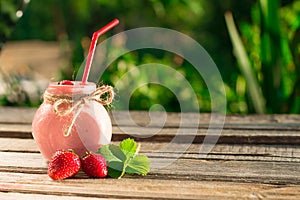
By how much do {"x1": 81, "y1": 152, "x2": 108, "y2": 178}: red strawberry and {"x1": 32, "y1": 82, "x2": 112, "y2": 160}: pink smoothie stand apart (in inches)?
3.5

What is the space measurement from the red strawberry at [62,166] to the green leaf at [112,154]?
0.08 metres

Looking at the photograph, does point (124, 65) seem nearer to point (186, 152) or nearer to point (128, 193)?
point (186, 152)

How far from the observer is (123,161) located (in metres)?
1.49

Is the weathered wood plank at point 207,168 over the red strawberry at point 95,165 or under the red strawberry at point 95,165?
under

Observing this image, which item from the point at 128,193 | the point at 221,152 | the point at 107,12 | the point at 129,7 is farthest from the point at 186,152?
the point at 107,12

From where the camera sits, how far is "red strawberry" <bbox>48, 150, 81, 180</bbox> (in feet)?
4.70

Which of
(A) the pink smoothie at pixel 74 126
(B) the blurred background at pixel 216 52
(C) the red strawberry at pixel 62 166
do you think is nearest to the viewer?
(C) the red strawberry at pixel 62 166

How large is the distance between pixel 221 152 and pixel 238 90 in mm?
1662

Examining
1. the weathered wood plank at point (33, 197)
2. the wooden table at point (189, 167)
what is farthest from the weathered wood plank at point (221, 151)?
the weathered wood plank at point (33, 197)

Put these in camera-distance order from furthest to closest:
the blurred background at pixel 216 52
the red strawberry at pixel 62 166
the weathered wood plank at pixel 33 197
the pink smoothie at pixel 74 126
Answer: the blurred background at pixel 216 52 → the pink smoothie at pixel 74 126 → the red strawberry at pixel 62 166 → the weathered wood plank at pixel 33 197

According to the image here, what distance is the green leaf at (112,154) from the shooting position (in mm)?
1493

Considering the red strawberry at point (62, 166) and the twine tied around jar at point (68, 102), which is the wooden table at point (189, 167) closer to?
the red strawberry at point (62, 166)

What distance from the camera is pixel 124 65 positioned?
11.4ft

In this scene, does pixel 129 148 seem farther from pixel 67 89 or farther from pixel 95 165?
pixel 67 89
